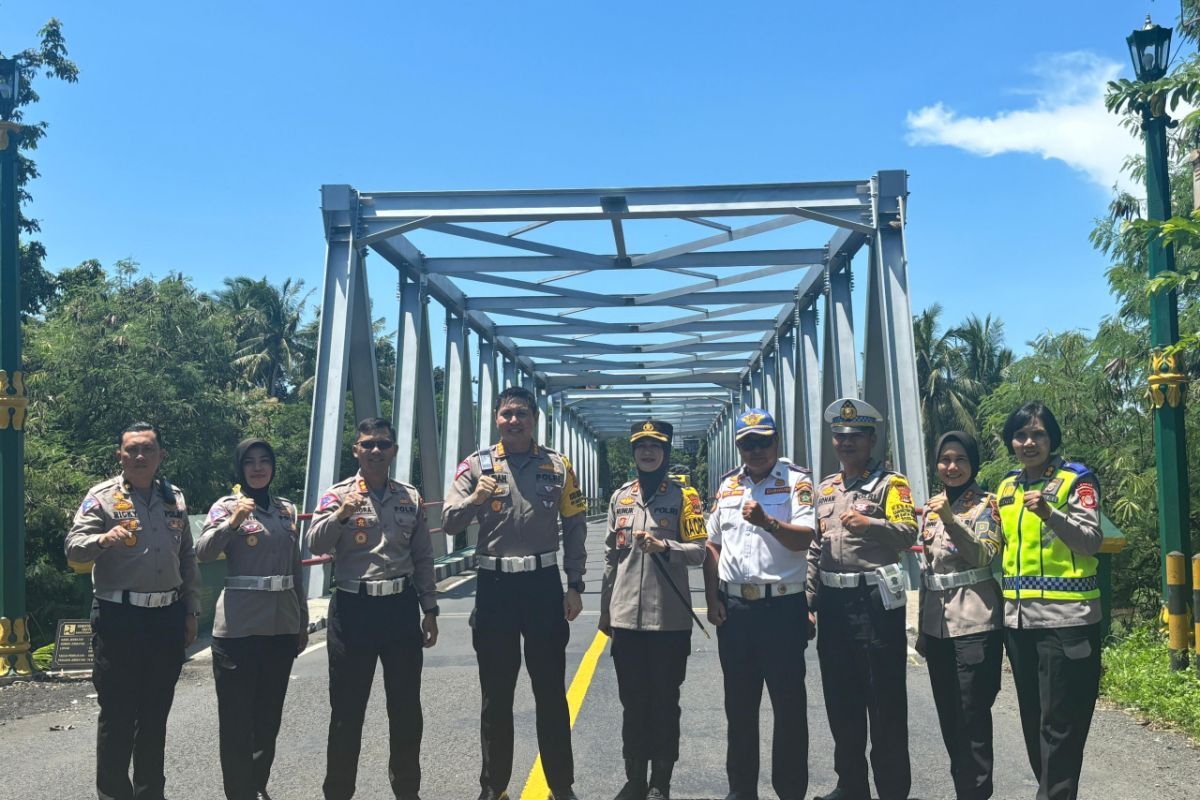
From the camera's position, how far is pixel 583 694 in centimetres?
736

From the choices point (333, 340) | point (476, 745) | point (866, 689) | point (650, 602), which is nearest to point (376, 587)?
point (650, 602)

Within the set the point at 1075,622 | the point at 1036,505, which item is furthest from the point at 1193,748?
the point at 1036,505

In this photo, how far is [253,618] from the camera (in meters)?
4.79

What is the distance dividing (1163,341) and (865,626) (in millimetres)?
4266

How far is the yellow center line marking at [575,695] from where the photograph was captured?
5.11 metres

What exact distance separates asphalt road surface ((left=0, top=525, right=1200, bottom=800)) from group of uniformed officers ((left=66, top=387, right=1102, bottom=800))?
1.47 feet

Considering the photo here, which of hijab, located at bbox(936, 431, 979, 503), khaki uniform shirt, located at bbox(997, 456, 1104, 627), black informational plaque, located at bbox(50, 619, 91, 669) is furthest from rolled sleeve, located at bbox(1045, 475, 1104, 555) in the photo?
black informational plaque, located at bbox(50, 619, 91, 669)

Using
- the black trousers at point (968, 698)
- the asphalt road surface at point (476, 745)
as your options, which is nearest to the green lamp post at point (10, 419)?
the asphalt road surface at point (476, 745)

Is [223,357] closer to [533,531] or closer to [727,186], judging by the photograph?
[727,186]

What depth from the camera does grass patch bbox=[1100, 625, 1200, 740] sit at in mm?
6594

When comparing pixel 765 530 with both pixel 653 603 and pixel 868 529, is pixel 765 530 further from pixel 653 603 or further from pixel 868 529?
pixel 653 603

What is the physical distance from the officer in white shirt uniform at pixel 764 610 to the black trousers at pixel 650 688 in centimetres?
22

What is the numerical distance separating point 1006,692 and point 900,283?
569cm

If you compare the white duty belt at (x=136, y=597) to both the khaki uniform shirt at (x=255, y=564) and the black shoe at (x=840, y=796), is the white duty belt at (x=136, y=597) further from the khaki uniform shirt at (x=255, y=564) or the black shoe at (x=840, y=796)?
the black shoe at (x=840, y=796)
